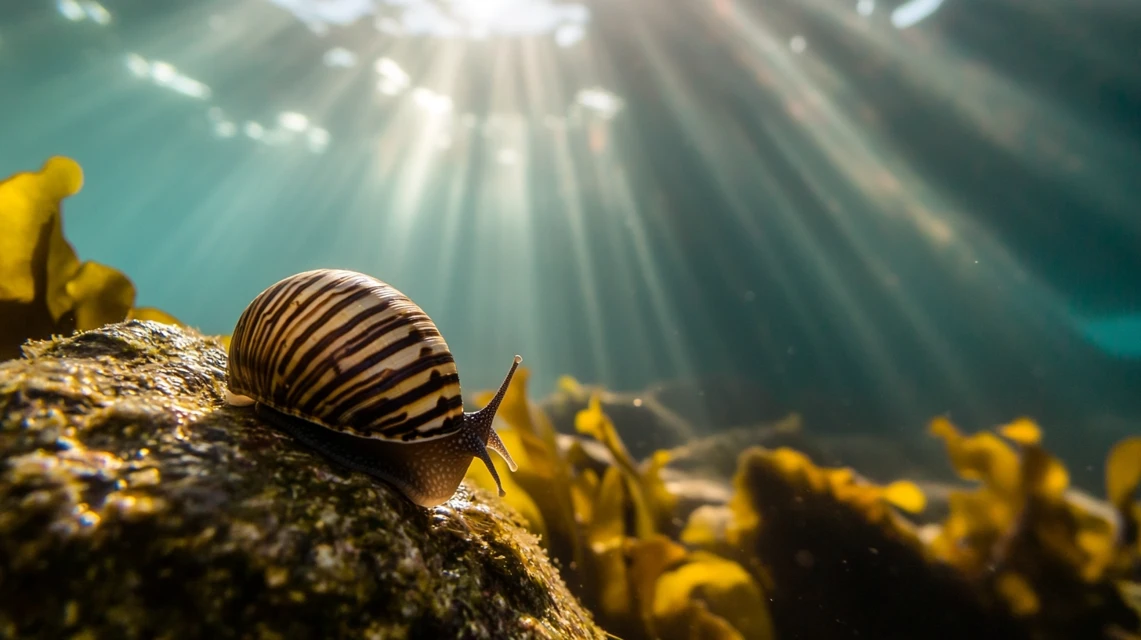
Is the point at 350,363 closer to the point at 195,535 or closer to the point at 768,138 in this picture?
the point at 195,535

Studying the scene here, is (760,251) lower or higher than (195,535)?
higher

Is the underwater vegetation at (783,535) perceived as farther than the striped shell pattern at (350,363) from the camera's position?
Yes

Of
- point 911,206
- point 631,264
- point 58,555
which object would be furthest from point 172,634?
point 631,264

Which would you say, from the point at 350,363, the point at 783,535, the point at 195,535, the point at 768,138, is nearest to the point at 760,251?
the point at 768,138

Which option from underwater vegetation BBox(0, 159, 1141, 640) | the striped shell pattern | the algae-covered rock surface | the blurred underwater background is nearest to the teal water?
the blurred underwater background

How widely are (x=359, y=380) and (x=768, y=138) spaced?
17632 millimetres

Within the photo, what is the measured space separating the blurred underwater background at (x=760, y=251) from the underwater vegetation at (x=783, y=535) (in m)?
0.02

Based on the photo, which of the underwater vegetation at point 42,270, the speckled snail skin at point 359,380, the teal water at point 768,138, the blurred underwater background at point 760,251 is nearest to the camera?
the speckled snail skin at point 359,380

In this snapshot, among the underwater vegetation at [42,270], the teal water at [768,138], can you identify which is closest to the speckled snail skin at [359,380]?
the underwater vegetation at [42,270]

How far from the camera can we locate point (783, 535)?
9.96 feet

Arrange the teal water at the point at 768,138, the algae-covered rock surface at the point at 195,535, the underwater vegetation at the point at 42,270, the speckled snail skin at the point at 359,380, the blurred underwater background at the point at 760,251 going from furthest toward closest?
the teal water at the point at 768,138 → the blurred underwater background at the point at 760,251 → the underwater vegetation at the point at 42,270 → the speckled snail skin at the point at 359,380 → the algae-covered rock surface at the point at 195,535

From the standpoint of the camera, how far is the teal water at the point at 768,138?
36.8 ft

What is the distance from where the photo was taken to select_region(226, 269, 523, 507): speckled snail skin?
1.21m

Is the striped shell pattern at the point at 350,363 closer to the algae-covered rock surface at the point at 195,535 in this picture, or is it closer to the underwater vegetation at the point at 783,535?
the algae-covered rock surface at the point at 195,535
